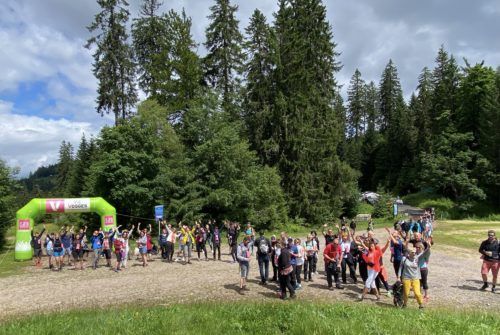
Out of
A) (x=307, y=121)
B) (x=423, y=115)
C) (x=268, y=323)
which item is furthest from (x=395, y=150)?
(x=268, y=323)

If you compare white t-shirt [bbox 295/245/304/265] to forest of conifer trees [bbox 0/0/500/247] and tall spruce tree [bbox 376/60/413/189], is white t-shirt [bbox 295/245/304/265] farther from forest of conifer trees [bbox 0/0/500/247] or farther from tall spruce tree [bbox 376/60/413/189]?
tall spruce tree [bbox 376/60/413/189]

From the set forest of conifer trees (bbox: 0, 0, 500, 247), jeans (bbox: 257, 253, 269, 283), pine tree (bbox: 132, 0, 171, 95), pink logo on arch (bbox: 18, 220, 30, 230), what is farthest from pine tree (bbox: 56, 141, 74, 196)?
jeans (bbox: 257, 253, 269, 283)

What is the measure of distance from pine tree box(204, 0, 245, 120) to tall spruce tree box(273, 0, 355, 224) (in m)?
3.95

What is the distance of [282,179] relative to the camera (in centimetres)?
3559

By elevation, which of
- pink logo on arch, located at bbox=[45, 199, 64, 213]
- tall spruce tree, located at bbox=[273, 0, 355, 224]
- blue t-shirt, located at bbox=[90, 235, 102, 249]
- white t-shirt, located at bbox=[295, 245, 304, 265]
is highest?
tall spruce tree, located at bbox=[273, 0, 355, 224]

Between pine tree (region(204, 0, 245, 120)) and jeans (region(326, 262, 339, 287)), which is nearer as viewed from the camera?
jeans (region(326, 262, 339, 287))

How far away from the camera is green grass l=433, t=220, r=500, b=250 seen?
25.6m

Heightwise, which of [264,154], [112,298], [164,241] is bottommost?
[112,298]

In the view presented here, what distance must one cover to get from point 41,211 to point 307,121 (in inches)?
915

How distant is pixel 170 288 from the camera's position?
46.0 ft

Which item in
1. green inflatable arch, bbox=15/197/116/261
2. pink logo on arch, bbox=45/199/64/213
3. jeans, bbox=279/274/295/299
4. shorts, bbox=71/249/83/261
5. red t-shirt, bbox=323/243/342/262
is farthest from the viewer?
pink logo on arch, bbox=45/199/64/213

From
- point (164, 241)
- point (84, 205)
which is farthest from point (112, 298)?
point (84, 205)

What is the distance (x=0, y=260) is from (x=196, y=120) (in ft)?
53.2

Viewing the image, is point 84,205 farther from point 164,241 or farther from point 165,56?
point 165,56
